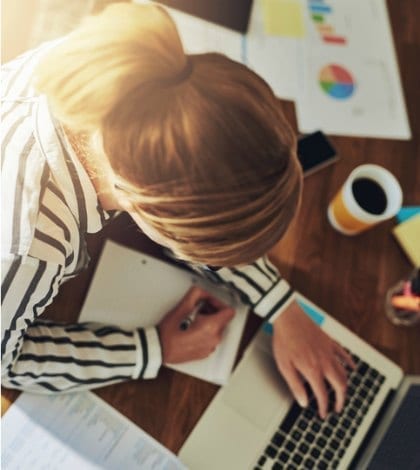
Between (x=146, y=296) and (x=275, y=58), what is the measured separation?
0.51m

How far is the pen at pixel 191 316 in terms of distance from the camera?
0.79m

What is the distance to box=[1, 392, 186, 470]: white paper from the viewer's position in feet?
2.26

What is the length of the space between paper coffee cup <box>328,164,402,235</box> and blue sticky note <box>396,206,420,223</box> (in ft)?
0.34

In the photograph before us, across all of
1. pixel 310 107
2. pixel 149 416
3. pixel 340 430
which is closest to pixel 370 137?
pixel 310 107

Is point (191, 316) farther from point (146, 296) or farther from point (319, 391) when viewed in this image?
point (319, 391)

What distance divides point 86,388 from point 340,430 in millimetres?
358

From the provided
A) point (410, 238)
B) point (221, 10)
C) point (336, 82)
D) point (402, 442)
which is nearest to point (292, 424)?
point (402, 442)

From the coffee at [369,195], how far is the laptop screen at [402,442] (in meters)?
0.27

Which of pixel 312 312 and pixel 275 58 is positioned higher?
pixel 275 58

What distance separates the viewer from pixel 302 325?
0.83 metres

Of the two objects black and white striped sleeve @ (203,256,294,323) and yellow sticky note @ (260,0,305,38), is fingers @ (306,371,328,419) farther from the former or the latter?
yellow sticky note @ (260,0,305,38)

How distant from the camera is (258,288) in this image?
82 cm

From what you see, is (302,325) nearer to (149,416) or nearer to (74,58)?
(149,416)

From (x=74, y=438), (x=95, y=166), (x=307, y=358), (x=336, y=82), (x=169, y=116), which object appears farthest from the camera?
(x=336, y=82)
